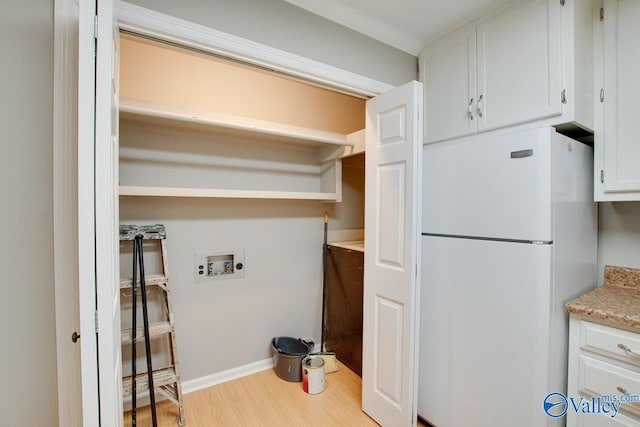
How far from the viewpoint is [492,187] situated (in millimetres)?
1480

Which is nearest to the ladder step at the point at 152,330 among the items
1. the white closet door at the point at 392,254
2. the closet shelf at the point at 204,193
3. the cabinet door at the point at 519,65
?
the closet shelf at the point at 204,193

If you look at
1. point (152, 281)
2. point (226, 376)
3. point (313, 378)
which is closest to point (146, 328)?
point (152, 281)

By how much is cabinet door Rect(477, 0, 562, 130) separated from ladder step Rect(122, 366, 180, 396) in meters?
2.46

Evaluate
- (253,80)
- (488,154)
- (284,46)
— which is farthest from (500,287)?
(253,80)

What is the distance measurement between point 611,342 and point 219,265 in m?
2.29

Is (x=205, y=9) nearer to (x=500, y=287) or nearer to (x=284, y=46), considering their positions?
(x=284, y=46)

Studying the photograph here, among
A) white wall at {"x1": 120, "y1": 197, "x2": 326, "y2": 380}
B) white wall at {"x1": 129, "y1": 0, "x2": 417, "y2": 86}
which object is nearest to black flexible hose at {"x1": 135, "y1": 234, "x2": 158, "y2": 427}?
white wall at {"x1": 120, "y1": 197, "x2": 326, "y2": 380}

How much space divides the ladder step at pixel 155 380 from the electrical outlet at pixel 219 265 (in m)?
0.62

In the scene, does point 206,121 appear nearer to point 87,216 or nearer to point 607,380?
point 87,216

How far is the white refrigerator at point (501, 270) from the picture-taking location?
132 centimetres

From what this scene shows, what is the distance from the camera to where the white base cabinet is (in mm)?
1207

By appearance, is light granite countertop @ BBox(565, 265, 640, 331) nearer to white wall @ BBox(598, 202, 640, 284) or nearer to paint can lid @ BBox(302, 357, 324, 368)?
white wall @ BBox(598, 202, 640, 284)

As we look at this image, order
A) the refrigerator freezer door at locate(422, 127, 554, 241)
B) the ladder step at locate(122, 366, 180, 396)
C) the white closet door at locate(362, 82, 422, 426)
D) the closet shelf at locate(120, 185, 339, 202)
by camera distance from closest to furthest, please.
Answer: the refrigerator freezer door at locate(422, 127, 554, 241) < the white closet door at locate(362, 82, 422, 426) < the closet shelf at locate(120, 185, 339, 202) < the ladder step at locate(122, 366, 180, 396)

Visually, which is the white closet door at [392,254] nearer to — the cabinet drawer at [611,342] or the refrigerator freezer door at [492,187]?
the refrigerator freezer door at [492,187]
